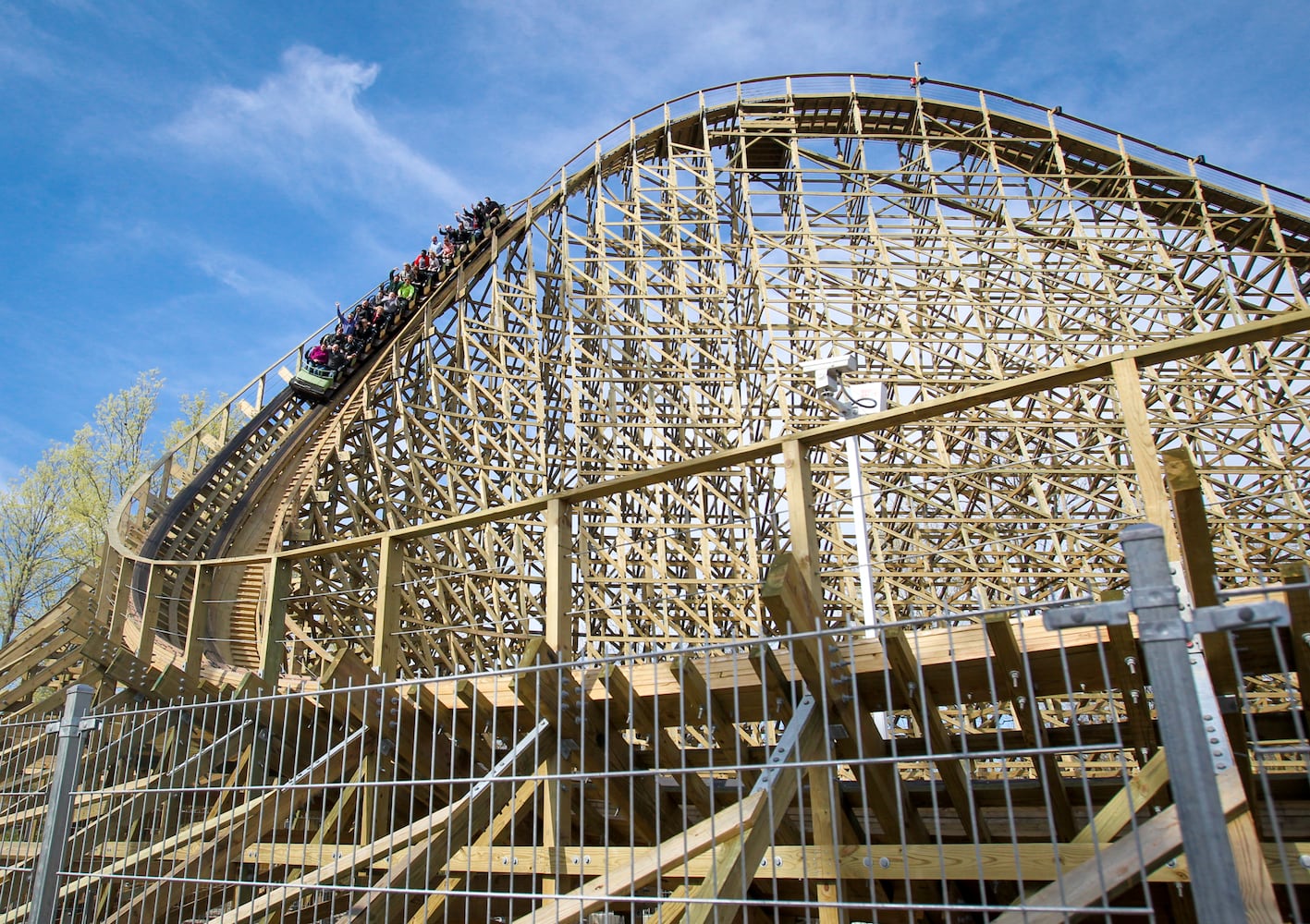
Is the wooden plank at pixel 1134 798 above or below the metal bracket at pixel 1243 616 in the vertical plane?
below

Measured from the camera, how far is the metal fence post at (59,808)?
352 cm

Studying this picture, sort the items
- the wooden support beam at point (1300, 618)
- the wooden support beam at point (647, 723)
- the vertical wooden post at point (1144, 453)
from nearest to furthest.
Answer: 1. the wooden support beam at point (1300, 618)
2. the vertical wooden post at point (1144, 453)
3. the wooden support beam at point (647, 723)

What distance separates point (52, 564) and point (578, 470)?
39.7ft

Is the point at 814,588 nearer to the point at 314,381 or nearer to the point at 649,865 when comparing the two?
the point at 649,865

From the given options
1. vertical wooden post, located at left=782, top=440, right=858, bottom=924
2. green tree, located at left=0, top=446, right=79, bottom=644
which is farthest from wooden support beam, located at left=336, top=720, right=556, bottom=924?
green tree, located at left=0, top=446, right=79, bottom=644

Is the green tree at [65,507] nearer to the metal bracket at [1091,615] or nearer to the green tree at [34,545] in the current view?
the green tree at [34,545]

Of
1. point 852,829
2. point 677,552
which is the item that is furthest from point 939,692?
point 677,552

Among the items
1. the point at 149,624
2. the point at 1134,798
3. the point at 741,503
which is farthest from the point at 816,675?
the point at 741,503

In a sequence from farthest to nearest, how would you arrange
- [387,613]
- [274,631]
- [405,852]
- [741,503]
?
[741,503] < [274,631] < [387,613] < [405,852]

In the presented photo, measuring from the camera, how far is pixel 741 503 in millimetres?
10836

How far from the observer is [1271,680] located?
29.4ft

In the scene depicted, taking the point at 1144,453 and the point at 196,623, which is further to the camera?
the point at 196,623

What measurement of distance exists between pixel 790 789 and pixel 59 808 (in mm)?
2668

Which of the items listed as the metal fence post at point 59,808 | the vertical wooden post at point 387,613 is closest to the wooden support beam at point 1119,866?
the vertical wooden post at point 387,613
